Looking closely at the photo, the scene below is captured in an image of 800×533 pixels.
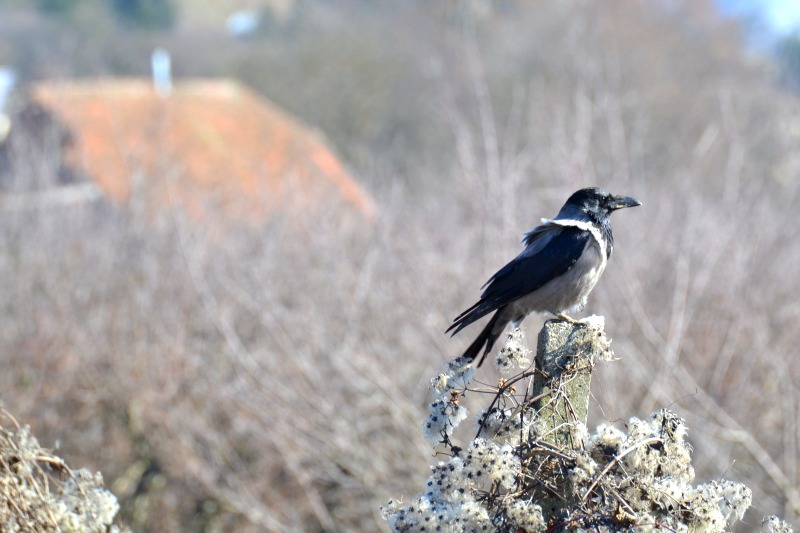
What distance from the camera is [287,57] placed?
37.4 meters

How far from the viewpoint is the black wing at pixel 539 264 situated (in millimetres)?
4652

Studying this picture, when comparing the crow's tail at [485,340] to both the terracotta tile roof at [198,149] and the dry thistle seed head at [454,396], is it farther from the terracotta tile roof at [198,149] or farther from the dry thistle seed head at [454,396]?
the terracotta tile roof at [198,149]

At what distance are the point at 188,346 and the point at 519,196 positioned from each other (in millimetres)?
4603


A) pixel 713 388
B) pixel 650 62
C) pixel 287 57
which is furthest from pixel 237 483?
pixel 287 57

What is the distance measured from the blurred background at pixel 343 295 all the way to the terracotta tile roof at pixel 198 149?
4.5 inches

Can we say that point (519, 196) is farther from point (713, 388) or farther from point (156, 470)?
point (156, 470)

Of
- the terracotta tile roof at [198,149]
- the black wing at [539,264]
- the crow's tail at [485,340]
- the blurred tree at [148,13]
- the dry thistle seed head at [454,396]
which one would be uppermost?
the blurred tree at [148,13]

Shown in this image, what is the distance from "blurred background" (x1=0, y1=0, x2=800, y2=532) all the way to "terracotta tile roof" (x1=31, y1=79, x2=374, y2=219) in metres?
0.11

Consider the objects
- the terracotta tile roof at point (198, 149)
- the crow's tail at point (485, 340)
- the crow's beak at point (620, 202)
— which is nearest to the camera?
the crow's tail at point (485, 340)

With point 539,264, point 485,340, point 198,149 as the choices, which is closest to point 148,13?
point 198,149

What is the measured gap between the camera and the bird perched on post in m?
4.69

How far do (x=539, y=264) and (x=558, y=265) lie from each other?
0.28ft

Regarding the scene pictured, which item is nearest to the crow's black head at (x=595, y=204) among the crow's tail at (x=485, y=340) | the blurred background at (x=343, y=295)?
the crow's tail at (x=485, y=340)

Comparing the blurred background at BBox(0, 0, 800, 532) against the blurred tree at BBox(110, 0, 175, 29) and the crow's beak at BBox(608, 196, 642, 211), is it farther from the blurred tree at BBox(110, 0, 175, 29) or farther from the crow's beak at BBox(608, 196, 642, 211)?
the blurred tree at BBox(110, 0, 175, 29)
